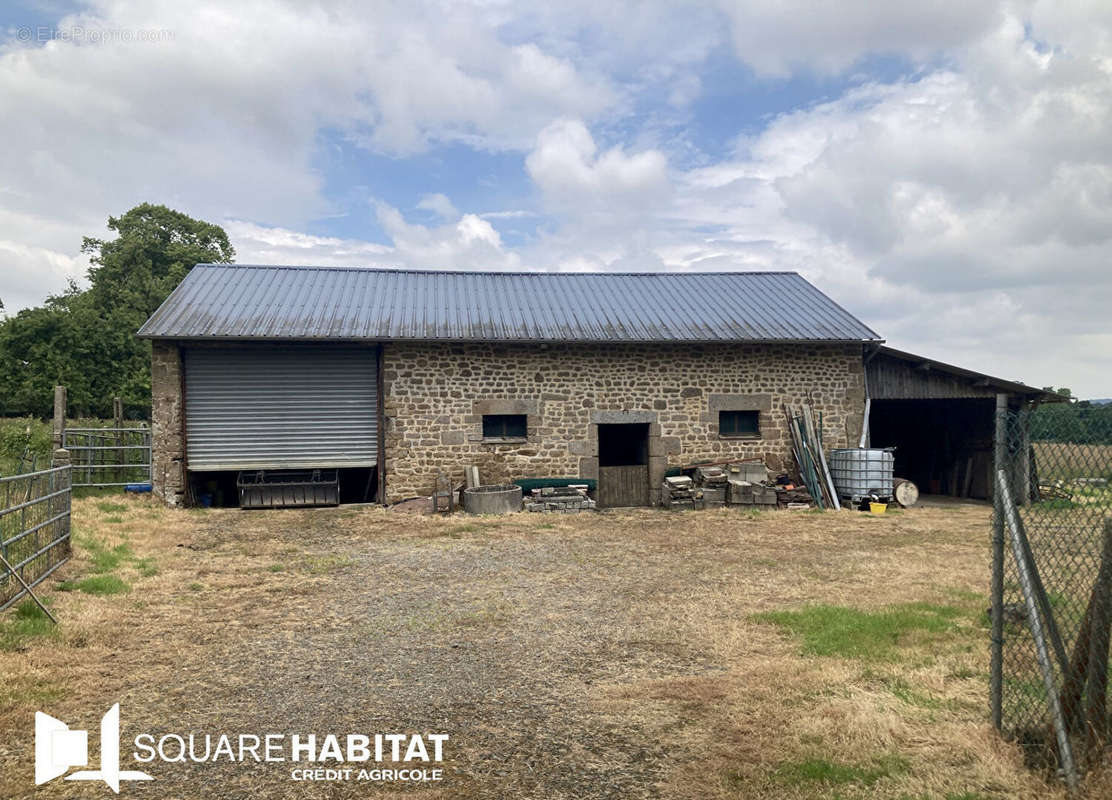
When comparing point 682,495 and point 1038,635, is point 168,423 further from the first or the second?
point 1038,635

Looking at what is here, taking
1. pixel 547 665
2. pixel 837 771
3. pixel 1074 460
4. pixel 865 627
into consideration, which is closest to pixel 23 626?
pixel 547 665

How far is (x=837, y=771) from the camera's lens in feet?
12.5

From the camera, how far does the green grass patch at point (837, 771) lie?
373 cm

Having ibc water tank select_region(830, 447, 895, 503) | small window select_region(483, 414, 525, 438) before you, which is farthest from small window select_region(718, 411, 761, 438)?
small window select_region(483, 414, 525, 438)

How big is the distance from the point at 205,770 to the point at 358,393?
1154 cm

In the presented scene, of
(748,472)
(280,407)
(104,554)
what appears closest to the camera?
(104,554)

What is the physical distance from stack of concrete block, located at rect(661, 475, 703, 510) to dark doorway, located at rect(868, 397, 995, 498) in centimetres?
710

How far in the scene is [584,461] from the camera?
15.5m

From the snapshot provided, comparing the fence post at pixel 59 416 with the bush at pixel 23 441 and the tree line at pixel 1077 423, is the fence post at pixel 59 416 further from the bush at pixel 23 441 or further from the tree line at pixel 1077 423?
the tree line at pixel 1077 423

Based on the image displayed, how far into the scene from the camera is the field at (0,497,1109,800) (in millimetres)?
3869

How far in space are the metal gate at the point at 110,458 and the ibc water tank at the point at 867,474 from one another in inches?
581

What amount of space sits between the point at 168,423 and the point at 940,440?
18845 mm

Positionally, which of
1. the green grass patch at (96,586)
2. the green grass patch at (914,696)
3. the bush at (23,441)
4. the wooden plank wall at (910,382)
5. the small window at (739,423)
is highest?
the wooden plank wall at (910,382)

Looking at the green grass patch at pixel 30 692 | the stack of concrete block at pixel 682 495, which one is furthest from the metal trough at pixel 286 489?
the green grass patch at pixel 30 692
